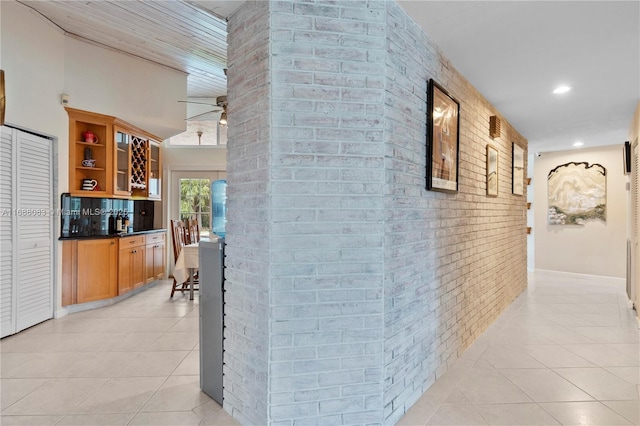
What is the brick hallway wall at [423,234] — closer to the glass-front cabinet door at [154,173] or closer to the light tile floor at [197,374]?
the light tile floor at [197,374]


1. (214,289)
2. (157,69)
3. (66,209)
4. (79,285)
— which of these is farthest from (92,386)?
(157,69)

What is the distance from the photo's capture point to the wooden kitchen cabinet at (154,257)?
17.7 feet

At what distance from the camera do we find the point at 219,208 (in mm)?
3066

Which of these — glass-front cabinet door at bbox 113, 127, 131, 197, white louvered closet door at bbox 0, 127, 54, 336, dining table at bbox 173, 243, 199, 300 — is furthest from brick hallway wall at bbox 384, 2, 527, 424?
glass-front cabinet door at bbox 113, 127, 131, 197

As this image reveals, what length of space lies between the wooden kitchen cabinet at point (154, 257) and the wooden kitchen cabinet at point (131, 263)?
0.42 feet

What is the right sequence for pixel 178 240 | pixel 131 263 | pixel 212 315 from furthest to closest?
pixel 178 240 → pixel 131 263 → pixel 212 315

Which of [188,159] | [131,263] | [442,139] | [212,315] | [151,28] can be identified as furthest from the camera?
[188,159]

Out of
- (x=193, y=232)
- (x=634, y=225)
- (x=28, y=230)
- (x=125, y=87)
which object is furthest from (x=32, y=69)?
(x=634, y=225)

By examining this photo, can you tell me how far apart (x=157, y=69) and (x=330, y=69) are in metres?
3.98

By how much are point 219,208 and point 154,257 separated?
124 inches

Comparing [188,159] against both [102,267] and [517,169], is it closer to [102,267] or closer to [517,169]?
[102,267]

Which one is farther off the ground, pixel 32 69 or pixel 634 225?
pixel 32 69

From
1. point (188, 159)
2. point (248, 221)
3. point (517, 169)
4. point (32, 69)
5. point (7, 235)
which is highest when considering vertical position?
point (32, 69)

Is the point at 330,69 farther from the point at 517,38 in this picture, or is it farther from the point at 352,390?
the point at 352,390
